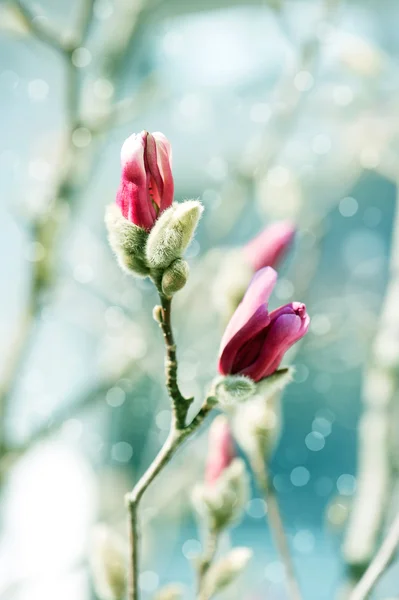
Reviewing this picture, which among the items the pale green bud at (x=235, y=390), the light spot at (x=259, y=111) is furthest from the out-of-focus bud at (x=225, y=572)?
the light spot at (x=259, y=111)

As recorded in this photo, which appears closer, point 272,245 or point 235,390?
point 235,390

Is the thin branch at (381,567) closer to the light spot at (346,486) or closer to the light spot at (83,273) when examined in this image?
the light spot at (346,486)

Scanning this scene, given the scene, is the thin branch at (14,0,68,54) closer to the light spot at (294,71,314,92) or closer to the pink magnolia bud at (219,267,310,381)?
the light spot at (294,71,314,92)

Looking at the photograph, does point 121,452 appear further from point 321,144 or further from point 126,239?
point 126,239

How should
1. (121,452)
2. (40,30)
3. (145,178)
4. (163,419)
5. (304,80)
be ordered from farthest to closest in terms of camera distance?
(121,452), (163,419), (304,80), (40,30), (145,178)

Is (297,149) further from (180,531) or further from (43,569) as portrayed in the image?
(43,569)

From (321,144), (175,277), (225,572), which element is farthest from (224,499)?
(321,144)

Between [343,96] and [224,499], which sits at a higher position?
[343,96]
